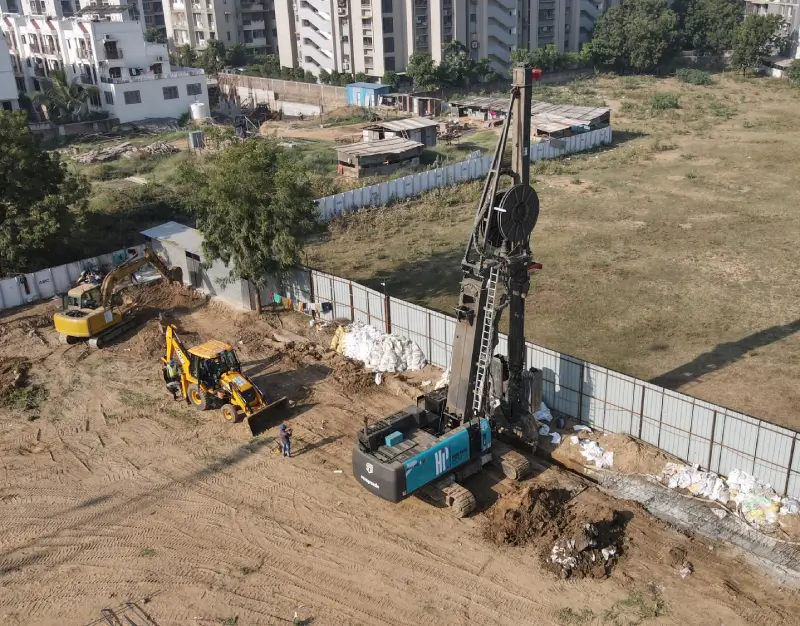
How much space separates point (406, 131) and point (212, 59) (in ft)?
167

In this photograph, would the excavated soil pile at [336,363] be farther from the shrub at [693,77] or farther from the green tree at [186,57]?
the green tree at [186,57]

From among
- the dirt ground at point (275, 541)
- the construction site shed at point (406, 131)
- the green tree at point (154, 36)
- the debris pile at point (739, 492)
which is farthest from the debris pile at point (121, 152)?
the green tree at point (154, 36)

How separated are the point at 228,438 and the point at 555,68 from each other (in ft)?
237

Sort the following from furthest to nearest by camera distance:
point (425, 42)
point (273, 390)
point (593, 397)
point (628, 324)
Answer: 1. point (425, 42)
2. point (628, 324)
3. point (273, 390)
4. point (593, 397)

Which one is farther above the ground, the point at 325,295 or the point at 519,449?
the point at 325,295

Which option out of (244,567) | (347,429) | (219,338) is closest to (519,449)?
(347,429)

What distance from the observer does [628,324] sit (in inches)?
966

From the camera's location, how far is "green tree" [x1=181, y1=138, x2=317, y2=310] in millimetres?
24422

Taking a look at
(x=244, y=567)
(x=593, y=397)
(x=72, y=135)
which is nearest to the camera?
(x=244, y=567)

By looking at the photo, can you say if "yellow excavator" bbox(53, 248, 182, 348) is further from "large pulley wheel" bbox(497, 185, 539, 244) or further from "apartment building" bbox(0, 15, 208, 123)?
"apartment building" bbox(0, 15, 208, 123)

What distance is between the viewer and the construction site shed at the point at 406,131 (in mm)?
49438

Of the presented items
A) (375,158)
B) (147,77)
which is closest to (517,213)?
(375,158)

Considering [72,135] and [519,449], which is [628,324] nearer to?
[519,449]

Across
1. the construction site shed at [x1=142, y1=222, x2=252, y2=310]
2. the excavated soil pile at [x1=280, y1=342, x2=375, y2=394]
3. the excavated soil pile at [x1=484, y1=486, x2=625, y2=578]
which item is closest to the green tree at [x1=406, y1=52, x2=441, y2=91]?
the construction site shed at [x1=142, y1=222, x2=252, y2=310]
